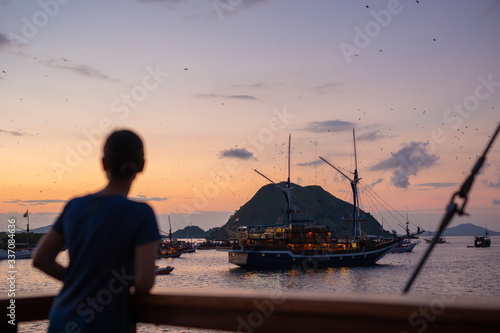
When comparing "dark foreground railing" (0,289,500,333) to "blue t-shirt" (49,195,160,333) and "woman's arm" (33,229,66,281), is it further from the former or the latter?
"woman's arm" (33,229,66,281)

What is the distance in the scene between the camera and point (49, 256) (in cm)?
169

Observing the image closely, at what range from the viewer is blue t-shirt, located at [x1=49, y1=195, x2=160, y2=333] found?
Result: 1.51 m

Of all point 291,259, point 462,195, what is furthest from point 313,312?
point 291,259

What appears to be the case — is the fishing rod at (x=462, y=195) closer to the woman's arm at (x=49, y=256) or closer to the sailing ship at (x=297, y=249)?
the woman's arm at (x=49, y=256)

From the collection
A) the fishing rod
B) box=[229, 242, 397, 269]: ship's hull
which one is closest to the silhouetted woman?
the fishing rod

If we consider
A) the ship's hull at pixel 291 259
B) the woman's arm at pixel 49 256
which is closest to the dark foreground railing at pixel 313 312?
the woman's arm at pixel 49 256

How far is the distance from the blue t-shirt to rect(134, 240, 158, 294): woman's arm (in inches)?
1.0

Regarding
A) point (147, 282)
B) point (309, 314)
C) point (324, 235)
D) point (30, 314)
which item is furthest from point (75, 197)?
point (324, 235)

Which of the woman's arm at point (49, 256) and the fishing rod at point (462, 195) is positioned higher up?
the fishing rod at point (462, 195)

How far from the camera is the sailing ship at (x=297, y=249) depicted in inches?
2459

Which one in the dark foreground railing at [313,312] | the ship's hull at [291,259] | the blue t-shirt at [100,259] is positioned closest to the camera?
the dark foreground railing at [313,312]

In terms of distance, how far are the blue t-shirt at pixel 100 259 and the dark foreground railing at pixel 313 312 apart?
142mm

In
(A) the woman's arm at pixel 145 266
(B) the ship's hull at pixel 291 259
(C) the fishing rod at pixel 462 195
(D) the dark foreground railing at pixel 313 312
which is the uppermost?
(C) the fishing rod at pixel 462 195

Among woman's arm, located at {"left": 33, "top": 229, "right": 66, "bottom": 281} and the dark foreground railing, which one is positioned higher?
woman's arm, located at {"left": 33, "top": 229, "right": 66, "bottom": 281}
